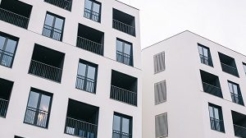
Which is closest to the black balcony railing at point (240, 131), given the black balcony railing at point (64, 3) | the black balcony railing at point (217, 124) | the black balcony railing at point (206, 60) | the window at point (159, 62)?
the black balcony railing at point (217, 124)

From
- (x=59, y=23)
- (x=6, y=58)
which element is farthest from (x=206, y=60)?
(x=6, y=58)

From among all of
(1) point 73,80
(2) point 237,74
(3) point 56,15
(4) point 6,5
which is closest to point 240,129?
(2) point 237,74

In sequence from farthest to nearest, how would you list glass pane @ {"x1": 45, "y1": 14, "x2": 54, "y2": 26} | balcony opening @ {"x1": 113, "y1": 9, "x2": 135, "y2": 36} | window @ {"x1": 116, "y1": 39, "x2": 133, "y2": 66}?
balcony opening @ {"x1": 113, "y1": 9, "x2": 135, "y2": 36} → window @ {"x1": 116, "y1": 39, "x2": 133, "y2": 66} → glass pane @ {"x1": 45, "y1": 14, "x2": 54, "y2": 26}

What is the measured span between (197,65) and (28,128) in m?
18.0

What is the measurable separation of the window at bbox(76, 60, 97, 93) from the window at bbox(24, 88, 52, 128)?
9.49 feet

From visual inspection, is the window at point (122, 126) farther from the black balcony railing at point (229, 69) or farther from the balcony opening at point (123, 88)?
the black balcony railing at point (229, 69)

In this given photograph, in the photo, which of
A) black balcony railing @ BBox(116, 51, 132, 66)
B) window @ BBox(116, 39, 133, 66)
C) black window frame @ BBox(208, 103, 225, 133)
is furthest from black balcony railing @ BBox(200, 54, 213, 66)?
black balcony railing @ BBox(116, 51, 132, 66)

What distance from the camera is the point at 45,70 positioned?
26.3 m

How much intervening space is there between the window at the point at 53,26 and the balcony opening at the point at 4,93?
5179mm

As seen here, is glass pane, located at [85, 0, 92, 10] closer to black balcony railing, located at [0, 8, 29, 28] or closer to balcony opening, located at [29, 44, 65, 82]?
black balcony railing, located at [0, 8, 29, 28]

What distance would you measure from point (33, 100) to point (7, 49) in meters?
4.14

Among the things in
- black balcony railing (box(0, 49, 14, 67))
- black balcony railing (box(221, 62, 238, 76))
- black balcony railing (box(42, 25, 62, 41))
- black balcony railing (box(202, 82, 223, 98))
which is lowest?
black balcony railing (box(0, 49, 14, 67))

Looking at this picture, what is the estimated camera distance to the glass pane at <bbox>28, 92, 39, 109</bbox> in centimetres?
2328

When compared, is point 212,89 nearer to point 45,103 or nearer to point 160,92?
point 160,92
